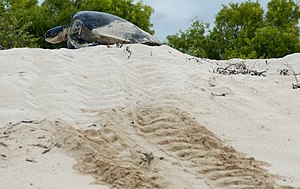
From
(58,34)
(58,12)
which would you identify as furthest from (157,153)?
(58,12)

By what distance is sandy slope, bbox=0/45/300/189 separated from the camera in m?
4.30

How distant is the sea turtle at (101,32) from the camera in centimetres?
919

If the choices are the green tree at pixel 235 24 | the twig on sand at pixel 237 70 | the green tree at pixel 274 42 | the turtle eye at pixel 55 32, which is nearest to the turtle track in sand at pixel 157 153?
the twig on sand at pixel 237 70

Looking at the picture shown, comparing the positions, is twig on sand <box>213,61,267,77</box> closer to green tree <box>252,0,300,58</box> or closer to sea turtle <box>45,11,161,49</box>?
sea turtle <box>45,11,161,49</box>

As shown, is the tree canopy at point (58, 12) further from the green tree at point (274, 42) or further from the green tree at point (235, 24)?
the green tree at point (274, 42)

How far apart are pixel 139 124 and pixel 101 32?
→ 13.5 feet

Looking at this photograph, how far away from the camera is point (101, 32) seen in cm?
916

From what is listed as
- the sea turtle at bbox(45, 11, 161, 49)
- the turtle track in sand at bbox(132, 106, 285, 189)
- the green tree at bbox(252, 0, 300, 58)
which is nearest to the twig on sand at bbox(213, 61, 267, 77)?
the sea turtle at bbox(45, 11, 161, 49)

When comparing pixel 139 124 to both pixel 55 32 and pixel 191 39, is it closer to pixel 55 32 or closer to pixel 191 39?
pixel 55 32

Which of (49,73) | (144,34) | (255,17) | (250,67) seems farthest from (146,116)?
(255,17)

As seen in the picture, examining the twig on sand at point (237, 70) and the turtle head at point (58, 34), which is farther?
the turtle head at point (58, 34)

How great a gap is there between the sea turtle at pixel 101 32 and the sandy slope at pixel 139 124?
6.29ft

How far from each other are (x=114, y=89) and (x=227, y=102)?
43.4 inches

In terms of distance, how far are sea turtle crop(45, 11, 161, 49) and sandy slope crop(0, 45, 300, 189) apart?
1.92 m
